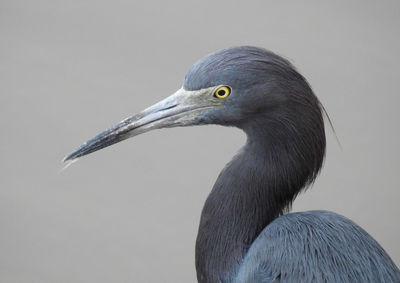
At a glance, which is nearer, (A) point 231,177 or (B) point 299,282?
(B) point 299,282

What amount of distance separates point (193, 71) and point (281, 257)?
66 centimetres

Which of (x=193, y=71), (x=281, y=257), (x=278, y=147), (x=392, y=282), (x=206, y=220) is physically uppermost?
(x=193, y=71)

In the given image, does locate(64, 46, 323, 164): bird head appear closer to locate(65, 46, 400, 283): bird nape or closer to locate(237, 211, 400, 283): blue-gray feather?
locate(65, 46, 400, 283): bird nape

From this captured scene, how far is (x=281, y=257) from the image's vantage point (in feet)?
6.11

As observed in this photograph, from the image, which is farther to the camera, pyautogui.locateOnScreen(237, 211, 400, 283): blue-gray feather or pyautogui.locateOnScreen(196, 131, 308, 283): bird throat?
pyautogui.locateOnScreen(196, 131, 308, 283): bird throat

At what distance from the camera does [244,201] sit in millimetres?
1979

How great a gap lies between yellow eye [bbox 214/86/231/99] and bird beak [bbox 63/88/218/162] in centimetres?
6

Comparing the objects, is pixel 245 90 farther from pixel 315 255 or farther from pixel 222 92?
pixel 315 255

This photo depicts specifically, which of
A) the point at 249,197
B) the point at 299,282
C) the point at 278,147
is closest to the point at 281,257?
the point at 299,282

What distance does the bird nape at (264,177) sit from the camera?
6.09ft

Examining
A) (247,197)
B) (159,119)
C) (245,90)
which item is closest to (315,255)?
(247,197)

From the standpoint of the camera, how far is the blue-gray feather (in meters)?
1.82

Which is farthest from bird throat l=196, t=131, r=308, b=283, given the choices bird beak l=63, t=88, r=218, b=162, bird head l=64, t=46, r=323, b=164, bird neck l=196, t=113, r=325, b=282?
bird beak l=63, t=88, r=218, b=162

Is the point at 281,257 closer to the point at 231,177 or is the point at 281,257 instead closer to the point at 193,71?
the point at 231,177
